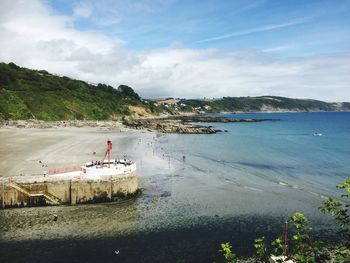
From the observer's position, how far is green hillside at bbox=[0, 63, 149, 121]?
126875mm

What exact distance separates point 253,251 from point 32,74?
505 feet

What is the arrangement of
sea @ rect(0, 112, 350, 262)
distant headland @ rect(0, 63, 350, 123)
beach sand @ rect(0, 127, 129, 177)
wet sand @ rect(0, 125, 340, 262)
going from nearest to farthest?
wet sand @ rect(0, 125, 340, 262) < sea @ rect(0, 112, 350, 262) < beach sand @ rect(0, 127, 129, 177) < distant headland @ rect(0, 63, 350, 123)

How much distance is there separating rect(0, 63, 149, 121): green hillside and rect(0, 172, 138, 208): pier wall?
278 ft

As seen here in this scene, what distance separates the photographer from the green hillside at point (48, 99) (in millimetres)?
126875

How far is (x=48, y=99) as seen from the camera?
142750 mm

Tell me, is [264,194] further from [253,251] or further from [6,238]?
[6,238]

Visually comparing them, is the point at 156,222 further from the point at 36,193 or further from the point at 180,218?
the point at 36,193

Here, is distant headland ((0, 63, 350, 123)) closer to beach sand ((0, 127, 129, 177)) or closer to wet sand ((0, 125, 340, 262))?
beach sand ((0, 127, 129, 177))

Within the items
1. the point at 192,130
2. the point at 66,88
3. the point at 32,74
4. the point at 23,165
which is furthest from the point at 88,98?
the point at 23,165

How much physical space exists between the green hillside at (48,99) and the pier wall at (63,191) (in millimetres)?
84781

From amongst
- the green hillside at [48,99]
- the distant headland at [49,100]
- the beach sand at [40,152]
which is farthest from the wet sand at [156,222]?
the green hillside at [48,99]

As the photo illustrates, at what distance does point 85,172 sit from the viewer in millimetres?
40156

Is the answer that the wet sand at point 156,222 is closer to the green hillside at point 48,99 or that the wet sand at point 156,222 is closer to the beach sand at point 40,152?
the beach sand at point 40,152

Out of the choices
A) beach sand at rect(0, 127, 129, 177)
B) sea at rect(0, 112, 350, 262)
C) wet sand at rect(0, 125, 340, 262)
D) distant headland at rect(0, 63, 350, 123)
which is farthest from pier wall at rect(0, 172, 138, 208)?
distant headland at rect(0, 63, 350, 123)
